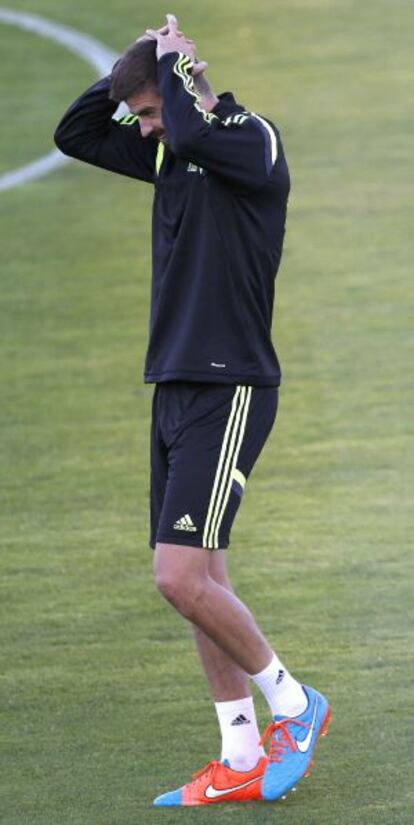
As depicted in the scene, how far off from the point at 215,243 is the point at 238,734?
155 cm

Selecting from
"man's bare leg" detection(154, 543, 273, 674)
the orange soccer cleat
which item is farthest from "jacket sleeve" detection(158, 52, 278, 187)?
the orange soccer cleat

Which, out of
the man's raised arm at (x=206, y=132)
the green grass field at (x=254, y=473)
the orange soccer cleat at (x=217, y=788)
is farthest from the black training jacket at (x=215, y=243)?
the green grass field at (x=254, y=473)

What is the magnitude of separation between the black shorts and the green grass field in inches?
35.1

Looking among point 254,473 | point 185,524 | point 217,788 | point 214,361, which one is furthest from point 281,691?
point 254,473

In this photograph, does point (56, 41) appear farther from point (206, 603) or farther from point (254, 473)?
point (206, 603)

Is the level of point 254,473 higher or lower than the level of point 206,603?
lower

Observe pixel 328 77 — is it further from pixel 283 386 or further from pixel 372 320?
pixel 283 386

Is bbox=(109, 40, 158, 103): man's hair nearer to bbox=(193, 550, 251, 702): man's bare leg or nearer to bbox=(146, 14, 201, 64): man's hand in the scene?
bbox=(146, 14, 201, 64): man's hand

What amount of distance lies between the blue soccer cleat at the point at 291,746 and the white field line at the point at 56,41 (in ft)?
36.7

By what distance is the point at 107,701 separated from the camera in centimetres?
760

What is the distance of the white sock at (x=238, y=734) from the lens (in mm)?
6637

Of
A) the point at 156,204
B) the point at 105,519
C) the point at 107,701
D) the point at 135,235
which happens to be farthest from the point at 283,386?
the point at 156,204

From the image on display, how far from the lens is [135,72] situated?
6.49 m

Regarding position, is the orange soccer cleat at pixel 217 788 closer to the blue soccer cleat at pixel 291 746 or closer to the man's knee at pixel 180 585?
the blue soccer cleat at pixel 291 746
